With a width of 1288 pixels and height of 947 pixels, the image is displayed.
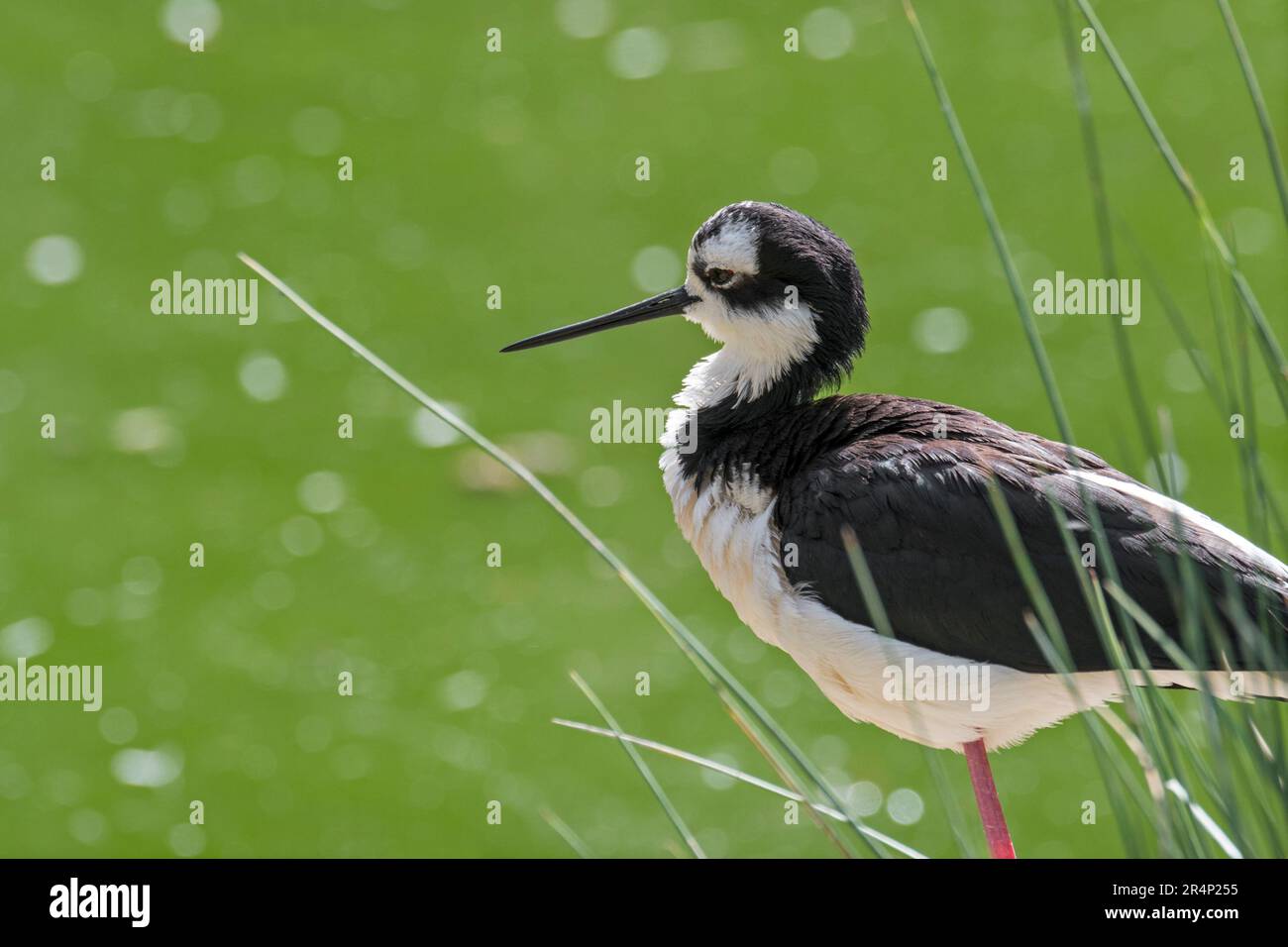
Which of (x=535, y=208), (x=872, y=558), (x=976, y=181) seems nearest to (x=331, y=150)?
(x=535, y=208)

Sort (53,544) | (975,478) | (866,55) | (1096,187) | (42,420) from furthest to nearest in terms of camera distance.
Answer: (866,55) < (42,420) < (53,544) < (975,478) < (1096,187)

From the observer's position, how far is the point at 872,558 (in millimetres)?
2900

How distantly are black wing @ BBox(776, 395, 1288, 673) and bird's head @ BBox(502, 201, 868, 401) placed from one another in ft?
0.73

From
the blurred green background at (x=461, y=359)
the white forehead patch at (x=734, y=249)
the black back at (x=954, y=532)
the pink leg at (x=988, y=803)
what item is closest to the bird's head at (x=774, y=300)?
the white forehead patch at (x=734, y=249)

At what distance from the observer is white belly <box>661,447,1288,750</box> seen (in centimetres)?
289

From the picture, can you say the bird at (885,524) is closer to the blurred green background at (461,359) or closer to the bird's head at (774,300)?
the bird's head at (774,300)

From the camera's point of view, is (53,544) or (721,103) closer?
(53,544)

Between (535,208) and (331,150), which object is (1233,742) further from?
(331,150)

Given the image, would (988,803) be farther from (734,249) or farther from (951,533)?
(734,249)

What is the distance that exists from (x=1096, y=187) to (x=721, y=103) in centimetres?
703

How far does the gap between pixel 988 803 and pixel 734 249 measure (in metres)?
1.03

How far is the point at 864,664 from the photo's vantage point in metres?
2.91

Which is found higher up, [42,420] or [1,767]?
[42,420]

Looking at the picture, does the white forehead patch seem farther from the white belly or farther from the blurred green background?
the blurred green background
